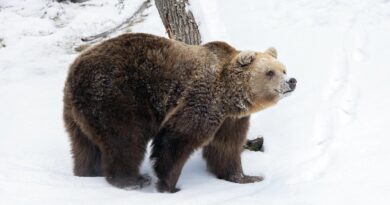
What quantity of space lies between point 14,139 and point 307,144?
392 cm

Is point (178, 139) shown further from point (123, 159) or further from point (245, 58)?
point (245, 58)

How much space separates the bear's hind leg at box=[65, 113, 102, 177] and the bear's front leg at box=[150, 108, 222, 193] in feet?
2.76

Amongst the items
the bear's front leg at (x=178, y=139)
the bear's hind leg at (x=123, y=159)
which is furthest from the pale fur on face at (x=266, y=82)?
the bear's hind leg at (x=123, y=159)

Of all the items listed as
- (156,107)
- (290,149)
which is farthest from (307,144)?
(156,107)

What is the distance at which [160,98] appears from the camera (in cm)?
635

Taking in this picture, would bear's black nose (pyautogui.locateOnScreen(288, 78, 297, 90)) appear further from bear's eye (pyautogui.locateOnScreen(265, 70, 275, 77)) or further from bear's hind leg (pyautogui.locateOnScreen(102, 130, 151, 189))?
bear's hind leg (pyautogui.locateOnScreen(102, 130, 151, 189))

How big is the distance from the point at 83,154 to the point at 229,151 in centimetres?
166

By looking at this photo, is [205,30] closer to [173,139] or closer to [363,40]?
[363,40]

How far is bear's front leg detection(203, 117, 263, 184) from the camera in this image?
21.6 feet

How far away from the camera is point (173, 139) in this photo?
20.2 feet

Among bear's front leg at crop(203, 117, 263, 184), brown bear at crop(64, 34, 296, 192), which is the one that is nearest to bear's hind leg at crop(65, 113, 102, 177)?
brown bear at crop(64, 34, 296, 192)

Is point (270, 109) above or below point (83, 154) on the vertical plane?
above

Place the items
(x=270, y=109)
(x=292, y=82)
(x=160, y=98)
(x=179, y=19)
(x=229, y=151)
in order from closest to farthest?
1. (x=292, y=82)
2. (x=160, y=98)
3. (x=229, y=151)
4. (x=270, y=109)
5. (x=179, y=19)

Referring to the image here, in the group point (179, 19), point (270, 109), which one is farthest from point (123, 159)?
point (179, 19)
